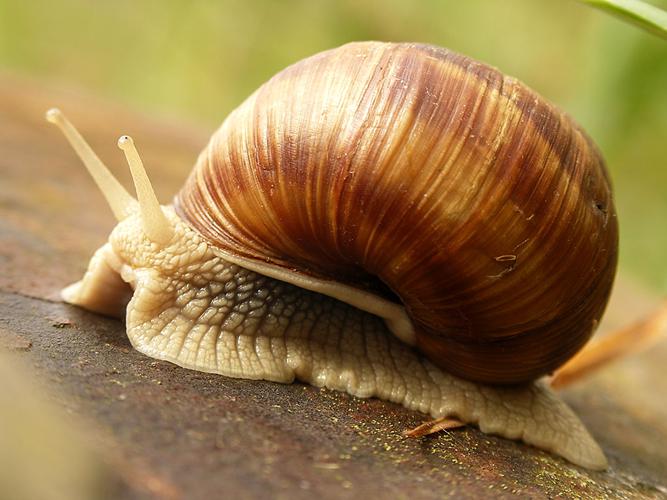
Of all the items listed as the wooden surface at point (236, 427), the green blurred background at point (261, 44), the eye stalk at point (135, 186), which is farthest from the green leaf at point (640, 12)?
the green blurred background at point (261, 44)

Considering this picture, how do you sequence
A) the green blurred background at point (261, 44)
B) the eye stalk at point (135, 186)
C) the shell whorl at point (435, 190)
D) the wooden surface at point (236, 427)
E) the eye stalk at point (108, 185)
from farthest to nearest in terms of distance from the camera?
the green blurred background at point (261, 44) → the eye stalk at point (108, 185) → the eye stalk at point (135, 186) → the shell whorl at point (435, 190) → the wooden surface at point (236, 427)

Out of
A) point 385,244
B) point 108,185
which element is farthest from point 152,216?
point 385,244

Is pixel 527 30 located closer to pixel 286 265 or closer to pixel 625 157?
pixel 625 157

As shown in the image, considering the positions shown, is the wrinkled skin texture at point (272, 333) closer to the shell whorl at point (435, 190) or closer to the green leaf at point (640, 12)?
the shell whorl at point (435, 190)

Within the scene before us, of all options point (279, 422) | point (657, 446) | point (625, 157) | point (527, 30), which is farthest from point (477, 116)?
point (527, 30)

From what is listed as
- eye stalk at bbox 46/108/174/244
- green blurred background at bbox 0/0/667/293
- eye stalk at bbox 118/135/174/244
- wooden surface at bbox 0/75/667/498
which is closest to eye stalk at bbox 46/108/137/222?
eye stalk at bbox 46/108/174/244

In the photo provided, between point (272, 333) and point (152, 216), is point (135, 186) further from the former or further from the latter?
point (272, 333)

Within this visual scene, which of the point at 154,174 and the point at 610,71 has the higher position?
the point at 610,71
